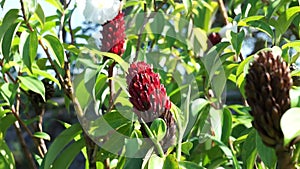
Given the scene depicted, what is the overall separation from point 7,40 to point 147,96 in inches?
17.7

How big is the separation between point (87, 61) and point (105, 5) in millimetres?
150

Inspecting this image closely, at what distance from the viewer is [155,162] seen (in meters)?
0.76

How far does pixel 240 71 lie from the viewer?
3.20 feet

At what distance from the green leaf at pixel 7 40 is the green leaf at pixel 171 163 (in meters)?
0.46

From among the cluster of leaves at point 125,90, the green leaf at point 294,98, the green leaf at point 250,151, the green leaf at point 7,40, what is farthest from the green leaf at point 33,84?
the green leaf at point 294,98

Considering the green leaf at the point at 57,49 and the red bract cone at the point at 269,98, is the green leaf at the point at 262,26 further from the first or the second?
the red bract cone at the point at 269,98

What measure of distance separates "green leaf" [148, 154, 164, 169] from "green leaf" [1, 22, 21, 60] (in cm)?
45

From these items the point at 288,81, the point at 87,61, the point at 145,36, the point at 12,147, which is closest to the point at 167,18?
the point at 145,36

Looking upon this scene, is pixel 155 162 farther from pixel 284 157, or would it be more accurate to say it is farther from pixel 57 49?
pixel 57 49

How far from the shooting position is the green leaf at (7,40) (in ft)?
3.45

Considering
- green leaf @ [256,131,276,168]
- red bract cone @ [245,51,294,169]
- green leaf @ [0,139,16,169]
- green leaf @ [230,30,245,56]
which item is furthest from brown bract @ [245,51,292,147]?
green leaf @ [0,139,16,169]

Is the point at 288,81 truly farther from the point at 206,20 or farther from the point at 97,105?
the point at 206,20

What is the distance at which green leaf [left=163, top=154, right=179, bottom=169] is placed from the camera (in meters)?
0.76

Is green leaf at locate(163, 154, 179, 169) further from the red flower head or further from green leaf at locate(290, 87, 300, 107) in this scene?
green leaf at locate(290, 87, 300, 107)
